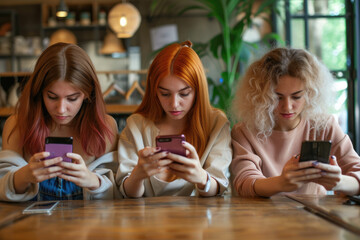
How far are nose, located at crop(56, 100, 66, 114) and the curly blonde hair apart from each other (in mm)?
759

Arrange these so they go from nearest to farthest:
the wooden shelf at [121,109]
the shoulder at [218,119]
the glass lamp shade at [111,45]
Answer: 1. the shoulder at [218,119]
2. the wooden shelf at [121,109]
3. the glass lamp shade at [111,45]

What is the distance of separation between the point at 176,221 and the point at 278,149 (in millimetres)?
837

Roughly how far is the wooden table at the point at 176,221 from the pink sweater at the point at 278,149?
268 millimetres

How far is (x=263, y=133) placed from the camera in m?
1.83

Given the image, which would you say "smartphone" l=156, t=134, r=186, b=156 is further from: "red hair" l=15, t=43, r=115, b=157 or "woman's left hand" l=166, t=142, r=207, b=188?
"red hair" l=15, t=43, r=115, b=157

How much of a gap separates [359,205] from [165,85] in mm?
851

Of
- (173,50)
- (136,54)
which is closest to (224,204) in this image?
(173,50)

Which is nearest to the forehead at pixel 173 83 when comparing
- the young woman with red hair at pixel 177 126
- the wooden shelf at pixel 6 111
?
the young woman with red hair at pixel 177 126

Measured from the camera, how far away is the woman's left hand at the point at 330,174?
1.41 meters

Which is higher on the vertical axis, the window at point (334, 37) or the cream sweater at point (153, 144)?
the window at point (334, 37)

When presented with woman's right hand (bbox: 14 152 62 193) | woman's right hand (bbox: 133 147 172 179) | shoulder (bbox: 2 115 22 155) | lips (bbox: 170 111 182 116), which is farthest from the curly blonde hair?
shoulder (bbox: 2 115 22 155)

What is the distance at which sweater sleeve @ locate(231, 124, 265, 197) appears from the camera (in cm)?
164

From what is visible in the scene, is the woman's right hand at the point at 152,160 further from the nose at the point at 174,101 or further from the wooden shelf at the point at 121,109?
the wooden shelf at the point at 121,109

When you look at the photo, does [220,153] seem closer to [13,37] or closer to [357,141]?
[357,141]
